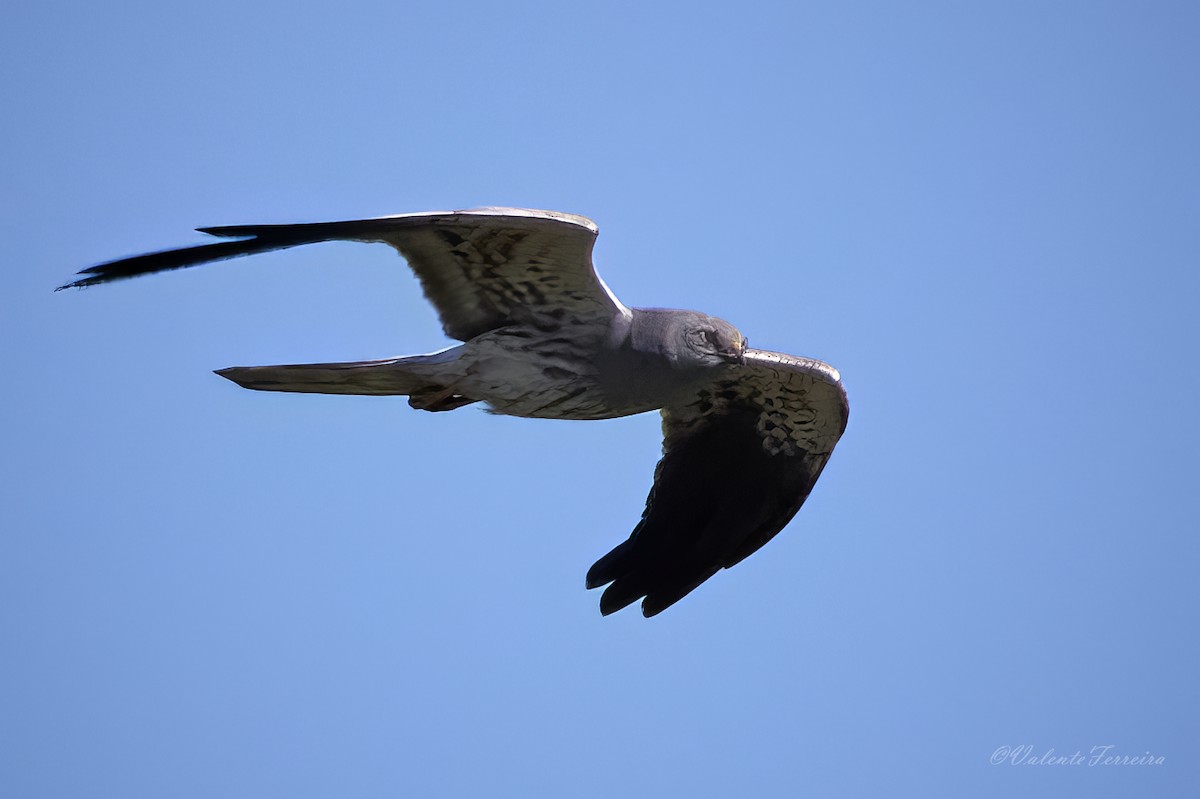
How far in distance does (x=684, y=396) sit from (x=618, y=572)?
110 cm

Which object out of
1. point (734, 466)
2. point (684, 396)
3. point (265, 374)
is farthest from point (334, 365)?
point (734, 466)

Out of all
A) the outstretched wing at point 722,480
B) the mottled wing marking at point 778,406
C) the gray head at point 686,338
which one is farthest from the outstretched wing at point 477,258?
the outstretched wing at point 722,480

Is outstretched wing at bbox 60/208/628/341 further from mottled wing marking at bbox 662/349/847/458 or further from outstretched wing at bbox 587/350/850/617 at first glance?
outstretched wing at bbox 587/350/850/617

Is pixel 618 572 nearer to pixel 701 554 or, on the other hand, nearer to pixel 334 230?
pixel 701 554

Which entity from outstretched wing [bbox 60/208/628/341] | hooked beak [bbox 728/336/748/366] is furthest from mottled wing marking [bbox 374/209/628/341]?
hooked beak [bbox 728/336/748/366]

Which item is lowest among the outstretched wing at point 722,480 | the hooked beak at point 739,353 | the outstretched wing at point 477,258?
the outstretched wing at point 722,480

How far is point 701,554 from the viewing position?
8672 millimetres

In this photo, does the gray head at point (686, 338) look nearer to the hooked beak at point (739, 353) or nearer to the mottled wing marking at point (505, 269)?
the hooked beak at point (739, 353)

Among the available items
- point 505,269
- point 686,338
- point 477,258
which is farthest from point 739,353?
point 477,258

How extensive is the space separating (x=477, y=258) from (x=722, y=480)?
2.32 m

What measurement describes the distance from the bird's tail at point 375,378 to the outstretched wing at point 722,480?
1.50 meters

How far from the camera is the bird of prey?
7004 mm

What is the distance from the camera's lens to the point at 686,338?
777cm

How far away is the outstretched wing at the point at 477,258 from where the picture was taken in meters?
6.73
